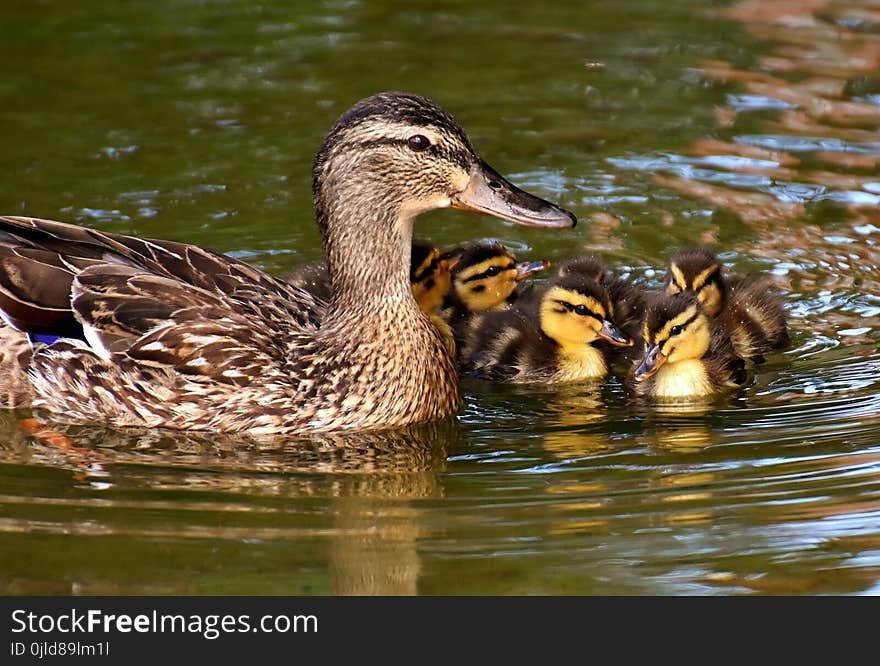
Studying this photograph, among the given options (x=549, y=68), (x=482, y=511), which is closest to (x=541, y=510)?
(x=482, y=511)

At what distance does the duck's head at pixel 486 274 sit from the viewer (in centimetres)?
633

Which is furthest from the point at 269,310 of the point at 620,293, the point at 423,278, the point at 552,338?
the point at 620,293

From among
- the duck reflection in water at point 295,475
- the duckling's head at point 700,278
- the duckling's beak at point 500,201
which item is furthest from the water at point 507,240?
the duckling's beak at point 500,201

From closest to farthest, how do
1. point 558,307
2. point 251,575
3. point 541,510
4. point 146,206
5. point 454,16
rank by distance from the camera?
1. point 251,575
2. point 541,510
3. point 558,307
4. point 146,206
5. point 454,16

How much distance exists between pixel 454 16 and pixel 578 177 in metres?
2.52

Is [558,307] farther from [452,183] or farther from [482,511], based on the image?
[482,511]

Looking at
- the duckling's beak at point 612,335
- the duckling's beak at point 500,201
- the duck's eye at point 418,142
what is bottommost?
the duckling's beak at point 612,335

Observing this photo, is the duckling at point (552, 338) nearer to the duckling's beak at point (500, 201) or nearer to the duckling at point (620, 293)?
the duckling at point (620, 293)

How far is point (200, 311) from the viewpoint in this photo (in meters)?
5.32

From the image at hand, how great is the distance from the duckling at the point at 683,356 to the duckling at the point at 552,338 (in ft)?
0.70

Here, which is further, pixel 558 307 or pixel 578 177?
pixel 578 177

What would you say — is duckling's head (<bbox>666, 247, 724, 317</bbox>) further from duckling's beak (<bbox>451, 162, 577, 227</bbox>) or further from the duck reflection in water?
the duck reflection in water

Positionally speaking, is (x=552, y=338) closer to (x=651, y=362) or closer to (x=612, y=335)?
(x=612, y=335)

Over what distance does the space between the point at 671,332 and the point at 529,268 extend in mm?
917
